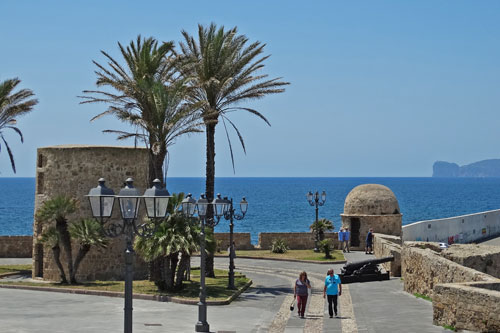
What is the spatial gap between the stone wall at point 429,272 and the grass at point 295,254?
1295cm

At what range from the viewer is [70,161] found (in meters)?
31.6

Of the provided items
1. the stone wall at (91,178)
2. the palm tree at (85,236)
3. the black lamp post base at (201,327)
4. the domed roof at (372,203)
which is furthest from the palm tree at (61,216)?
the domed roof at (372,203)

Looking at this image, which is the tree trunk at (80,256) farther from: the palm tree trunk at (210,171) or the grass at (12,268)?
the grass at (12,268)

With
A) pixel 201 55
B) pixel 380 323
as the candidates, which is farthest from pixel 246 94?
pixel 380 323

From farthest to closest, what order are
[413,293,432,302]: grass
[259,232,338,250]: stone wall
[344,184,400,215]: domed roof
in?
[259,232,338,250]: stone wall, [344,184,400,215]: domed roof, [413,293,432,302]: grass

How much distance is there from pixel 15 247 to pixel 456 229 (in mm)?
29198

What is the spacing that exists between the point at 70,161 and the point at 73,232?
3462 millimetres

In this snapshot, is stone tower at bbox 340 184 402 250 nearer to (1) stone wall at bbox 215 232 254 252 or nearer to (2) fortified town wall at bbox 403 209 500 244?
(2) fortified town wall at bbox 403 209 500 244

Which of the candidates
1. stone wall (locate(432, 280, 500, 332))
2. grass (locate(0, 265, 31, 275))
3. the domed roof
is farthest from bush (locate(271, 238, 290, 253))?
stone wall (locate(432, 280, 500, 332))

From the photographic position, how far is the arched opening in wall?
4631cm

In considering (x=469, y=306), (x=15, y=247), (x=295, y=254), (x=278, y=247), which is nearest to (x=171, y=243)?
(x=469, y=306)

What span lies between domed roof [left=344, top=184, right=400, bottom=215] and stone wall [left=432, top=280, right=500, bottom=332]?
2779 cm

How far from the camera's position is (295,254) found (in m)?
42.6

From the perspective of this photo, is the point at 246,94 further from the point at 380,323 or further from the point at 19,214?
the point at 19,214
